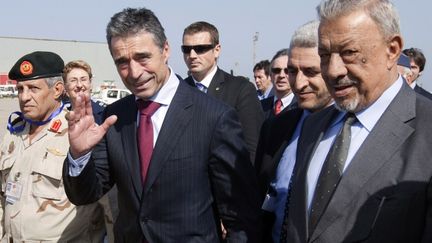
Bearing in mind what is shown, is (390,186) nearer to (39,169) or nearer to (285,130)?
(285,130)

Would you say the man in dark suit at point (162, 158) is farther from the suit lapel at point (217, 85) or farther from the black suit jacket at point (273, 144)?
the suit lapel at point (217, 85)

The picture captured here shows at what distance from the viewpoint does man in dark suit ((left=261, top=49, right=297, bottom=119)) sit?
14.4 ft

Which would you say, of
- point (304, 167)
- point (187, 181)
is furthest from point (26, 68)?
point (304, 167)

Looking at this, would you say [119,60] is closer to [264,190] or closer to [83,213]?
[264,190]

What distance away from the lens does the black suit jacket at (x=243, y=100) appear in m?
→ 4.17

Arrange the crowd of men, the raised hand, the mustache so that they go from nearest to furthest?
1. the crowd of men
2. the mustache
3. the raised hand

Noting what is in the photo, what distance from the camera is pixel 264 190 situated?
8.82ft

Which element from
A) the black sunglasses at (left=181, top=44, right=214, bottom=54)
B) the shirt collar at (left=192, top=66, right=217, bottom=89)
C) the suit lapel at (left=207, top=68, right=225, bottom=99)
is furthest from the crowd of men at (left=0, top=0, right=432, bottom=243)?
the black sunglasses at (left=181, top=44, right=214, bottom=54)

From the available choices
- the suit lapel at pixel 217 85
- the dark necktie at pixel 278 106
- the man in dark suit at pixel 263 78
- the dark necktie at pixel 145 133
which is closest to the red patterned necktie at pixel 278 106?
the dark necktie at pixel 278 106

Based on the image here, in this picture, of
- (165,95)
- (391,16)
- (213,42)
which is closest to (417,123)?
(391,16)

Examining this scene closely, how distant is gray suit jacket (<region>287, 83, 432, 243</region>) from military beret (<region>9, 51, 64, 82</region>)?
2.36 metres

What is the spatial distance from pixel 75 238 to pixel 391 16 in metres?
Result: 2.46

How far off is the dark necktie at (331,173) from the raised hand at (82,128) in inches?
41.2

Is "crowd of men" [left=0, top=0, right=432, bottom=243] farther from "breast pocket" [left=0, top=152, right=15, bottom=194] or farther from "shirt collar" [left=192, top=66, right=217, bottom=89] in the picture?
"shirt collar" [left=192, top=66, right=217, bottom=89]
